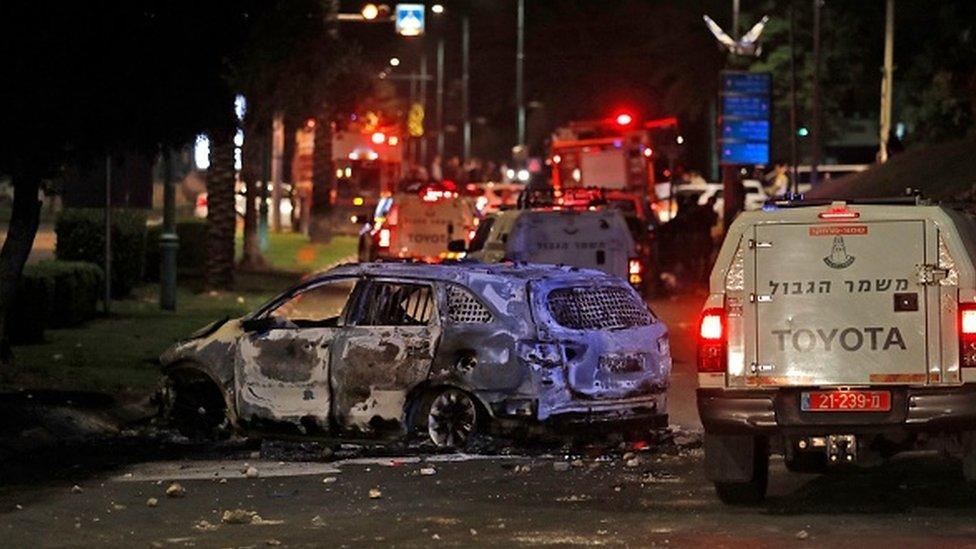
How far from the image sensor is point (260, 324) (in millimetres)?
16453

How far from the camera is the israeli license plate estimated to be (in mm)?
12336

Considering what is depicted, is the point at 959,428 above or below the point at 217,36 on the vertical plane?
below

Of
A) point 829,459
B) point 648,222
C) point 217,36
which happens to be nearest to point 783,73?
point 648,222

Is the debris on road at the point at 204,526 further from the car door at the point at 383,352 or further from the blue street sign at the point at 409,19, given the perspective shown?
the blue street sign at the point at 409,19

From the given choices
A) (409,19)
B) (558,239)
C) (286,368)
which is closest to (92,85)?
(286,368)

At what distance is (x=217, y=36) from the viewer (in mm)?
19750

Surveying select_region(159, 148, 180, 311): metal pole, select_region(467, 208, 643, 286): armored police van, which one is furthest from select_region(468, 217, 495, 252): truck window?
A: select_region(159, 148, 180, 311): metal pole

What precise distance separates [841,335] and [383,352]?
14.4 feet

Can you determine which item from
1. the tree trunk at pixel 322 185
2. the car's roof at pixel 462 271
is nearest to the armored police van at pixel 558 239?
the car's roof at pixel 462 271

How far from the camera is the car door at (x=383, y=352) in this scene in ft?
51.7

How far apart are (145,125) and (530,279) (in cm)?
540

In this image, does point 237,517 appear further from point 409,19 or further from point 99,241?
point 409,19

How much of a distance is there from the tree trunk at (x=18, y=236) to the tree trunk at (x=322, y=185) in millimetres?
38717

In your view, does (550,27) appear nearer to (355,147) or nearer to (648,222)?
(355,147)
